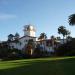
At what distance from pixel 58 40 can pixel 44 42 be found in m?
8.83

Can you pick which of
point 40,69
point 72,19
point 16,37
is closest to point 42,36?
point 16,37

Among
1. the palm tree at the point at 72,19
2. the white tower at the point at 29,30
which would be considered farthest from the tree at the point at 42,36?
the palm tree at the point at 72,19

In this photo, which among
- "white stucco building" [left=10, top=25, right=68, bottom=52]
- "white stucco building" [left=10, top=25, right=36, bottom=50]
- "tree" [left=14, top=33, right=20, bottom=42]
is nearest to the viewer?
"white stucco building" [left=10, top=25, right=68, bottom=52]

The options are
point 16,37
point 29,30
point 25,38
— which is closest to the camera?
point 25,38

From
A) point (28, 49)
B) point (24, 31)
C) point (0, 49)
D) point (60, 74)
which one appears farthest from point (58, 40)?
point (60, 74)

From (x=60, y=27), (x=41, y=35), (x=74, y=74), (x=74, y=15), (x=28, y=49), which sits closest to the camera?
(x=74, y=74)

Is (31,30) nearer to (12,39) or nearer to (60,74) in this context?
(12,39)

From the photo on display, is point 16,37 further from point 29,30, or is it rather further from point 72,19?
point 72,19

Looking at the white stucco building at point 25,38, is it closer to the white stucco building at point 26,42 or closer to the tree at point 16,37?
the white stucco building at point 26,42

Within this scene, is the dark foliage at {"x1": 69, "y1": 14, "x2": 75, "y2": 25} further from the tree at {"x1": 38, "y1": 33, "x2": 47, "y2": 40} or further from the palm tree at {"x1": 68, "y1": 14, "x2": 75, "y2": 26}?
the tree at {"x1": 38, "y1": 33, "x2": 47, "y2": 40}

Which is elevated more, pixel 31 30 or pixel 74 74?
pixel 31 30

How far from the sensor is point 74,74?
1803cm

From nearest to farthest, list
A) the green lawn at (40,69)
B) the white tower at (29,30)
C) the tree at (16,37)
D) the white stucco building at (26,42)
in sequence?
the green lawn at (40,69) < the white stucco building at (26,42) < the tree at (16,37) < the white tower at (29,30)

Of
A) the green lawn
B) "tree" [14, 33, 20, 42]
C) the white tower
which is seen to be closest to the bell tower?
the white tower
